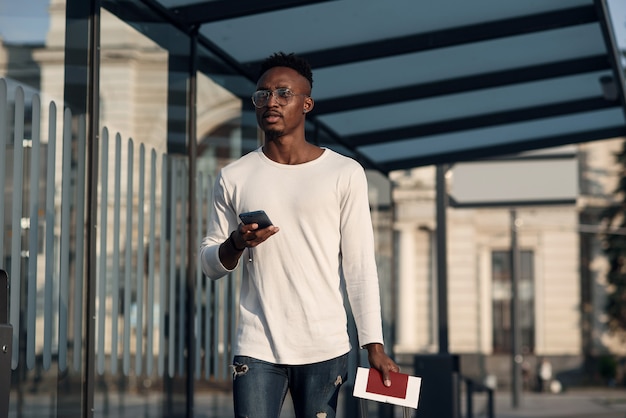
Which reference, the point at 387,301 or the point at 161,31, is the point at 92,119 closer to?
the point at 161,31

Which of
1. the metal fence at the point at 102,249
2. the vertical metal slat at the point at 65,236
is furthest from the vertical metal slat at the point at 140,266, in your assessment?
the vertical metal slat at the point at 65,236

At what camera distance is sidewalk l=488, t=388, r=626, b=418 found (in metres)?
27.7

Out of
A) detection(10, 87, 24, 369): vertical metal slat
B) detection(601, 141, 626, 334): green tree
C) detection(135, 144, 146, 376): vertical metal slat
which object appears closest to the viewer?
→ detection(10, 87, 24, 369): vertical metal slat

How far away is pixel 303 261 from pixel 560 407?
29.7m

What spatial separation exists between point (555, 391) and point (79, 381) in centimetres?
4156

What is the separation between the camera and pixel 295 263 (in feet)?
12.5

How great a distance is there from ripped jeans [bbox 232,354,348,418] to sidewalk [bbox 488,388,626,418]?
65.1 feet

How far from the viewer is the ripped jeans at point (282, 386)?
3.72 meters

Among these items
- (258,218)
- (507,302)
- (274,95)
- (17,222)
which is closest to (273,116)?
(274,95)

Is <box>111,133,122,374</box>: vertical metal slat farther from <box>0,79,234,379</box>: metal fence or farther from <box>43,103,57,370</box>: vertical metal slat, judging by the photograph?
<box>43,103,57,370</box>: vertical metal slat

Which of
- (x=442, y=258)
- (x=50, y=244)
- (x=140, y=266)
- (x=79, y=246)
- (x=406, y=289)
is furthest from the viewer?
(x=406, y=289)

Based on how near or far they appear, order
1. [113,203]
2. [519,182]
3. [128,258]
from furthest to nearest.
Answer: [519,182]
[128,258]
[113,203]

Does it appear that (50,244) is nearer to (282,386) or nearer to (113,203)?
(113,203)

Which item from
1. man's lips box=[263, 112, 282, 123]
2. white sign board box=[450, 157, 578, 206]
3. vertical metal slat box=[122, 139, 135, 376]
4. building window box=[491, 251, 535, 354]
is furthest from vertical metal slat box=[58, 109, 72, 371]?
building window box=[491, 251, 535, 354]
